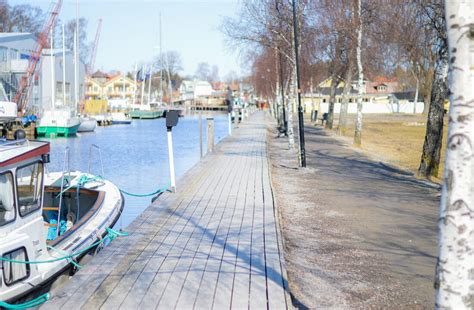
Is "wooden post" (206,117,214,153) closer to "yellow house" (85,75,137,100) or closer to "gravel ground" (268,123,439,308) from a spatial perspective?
"gravel ground" (268,123,439,308)

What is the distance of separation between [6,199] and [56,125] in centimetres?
4233

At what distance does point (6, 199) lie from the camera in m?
7.24

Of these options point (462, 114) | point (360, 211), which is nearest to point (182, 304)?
point (462, 114)

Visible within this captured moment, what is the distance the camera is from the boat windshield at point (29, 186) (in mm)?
7581

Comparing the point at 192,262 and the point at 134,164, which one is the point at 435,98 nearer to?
the point at 192,262

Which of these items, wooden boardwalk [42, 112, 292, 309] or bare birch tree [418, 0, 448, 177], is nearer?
wooden boardwalk [42, 112, 292, 309]

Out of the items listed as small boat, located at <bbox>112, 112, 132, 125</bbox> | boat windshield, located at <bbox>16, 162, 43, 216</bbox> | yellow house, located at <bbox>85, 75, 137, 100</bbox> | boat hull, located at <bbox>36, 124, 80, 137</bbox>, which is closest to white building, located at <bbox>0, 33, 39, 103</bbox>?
boat hull, located at <bbox>36, 124, 80, 137</bbox>

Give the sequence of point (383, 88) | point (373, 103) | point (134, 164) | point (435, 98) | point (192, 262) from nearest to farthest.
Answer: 1. point (192, 262)
2. point (435, 98)
3. point (134, 164)
4. point (373, 103)
5. point (383, 88)

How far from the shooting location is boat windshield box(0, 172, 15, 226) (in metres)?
7.15

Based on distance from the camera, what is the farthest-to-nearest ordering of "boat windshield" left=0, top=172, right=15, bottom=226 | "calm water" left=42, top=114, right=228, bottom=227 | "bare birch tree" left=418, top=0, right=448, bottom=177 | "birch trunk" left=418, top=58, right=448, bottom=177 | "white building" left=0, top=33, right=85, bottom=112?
1. "white building" left=0, top=33, right=85, bottom=112
2. "calm water" left=42, top=114, right=228, bottom=227
3. "birch trunk" left=418, top=58, right=448, bottom=177
4. "bare birch tree" left=418, top=0, right=448, bottom=177
5. "boat windshield" left=0, top=172, right=15, bottom=226

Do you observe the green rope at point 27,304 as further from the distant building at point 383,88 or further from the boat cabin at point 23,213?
the distant building at point 383,88

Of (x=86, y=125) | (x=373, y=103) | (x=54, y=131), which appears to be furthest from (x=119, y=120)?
(x=373, y=103)

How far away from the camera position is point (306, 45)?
87.5ft

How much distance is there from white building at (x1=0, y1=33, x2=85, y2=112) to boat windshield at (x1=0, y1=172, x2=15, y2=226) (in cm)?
4376
